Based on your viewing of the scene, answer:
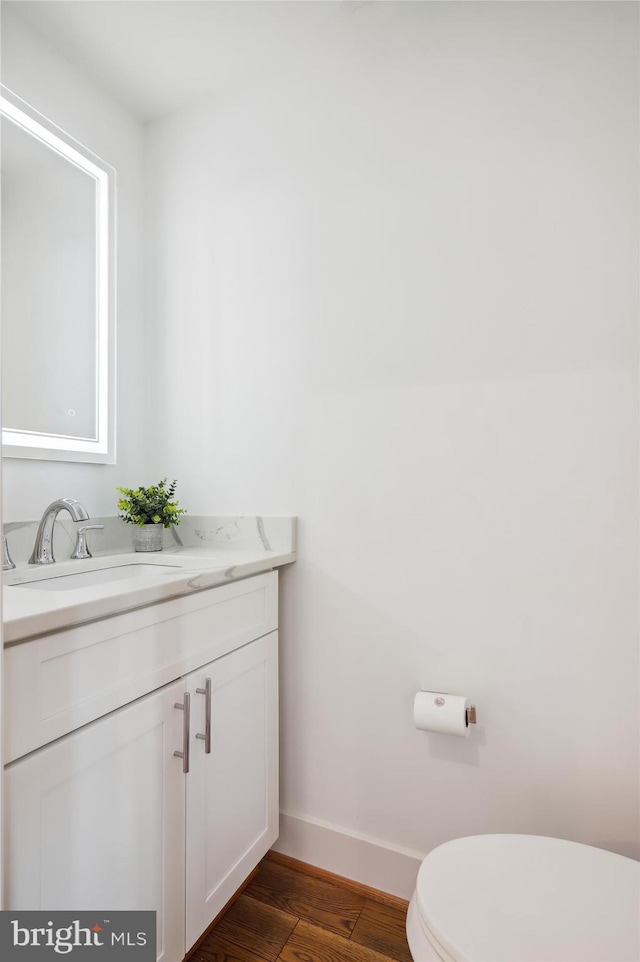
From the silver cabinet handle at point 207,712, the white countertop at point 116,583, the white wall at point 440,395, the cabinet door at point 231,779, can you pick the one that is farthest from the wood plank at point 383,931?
the white countertop at point 116,583

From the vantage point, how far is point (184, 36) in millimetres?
1507

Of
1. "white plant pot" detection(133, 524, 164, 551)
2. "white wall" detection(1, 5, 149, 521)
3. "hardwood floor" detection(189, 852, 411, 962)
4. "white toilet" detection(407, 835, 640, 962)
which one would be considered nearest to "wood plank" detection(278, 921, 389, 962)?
"hardwood floor" detection(189, 852, 411, 962)

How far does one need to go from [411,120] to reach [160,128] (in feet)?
3.04

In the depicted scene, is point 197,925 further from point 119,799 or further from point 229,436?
point 229,436

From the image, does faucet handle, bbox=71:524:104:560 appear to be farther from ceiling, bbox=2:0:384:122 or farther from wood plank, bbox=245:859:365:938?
ceiling, bbox=2:0:384:122

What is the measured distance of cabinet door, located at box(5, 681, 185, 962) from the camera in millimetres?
784

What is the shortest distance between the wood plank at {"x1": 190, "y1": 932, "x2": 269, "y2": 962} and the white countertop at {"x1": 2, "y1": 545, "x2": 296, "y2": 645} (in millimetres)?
860

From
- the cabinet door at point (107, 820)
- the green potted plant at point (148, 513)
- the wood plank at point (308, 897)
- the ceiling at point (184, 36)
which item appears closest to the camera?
the cabinet door at point (107, 820)

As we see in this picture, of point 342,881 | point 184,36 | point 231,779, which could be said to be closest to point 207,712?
point 231,779

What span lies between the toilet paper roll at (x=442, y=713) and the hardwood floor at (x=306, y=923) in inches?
20.0

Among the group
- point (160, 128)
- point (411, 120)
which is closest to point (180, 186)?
point (160, 128)

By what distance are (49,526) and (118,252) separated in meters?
0.96

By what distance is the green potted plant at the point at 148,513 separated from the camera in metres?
1.62

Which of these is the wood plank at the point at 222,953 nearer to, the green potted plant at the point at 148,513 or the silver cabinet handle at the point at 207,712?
the silver cabinet handle at the point at 207,712
